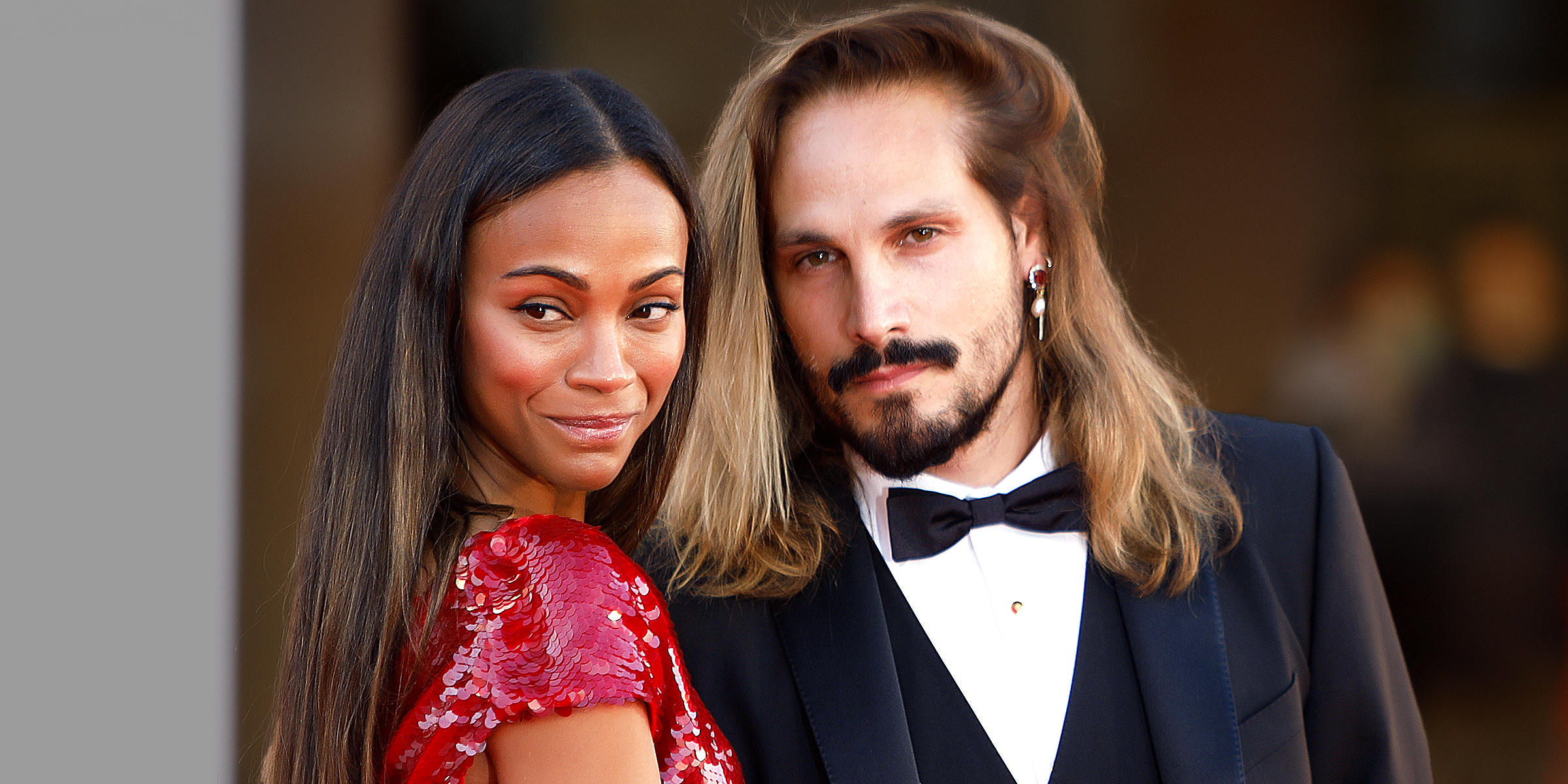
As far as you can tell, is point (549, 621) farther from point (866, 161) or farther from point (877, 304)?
point (866, 161)

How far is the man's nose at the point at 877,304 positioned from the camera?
2219 millimetres

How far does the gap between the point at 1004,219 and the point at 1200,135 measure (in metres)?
3.35

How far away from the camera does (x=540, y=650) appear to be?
56.8 inches

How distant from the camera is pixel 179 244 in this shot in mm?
3617

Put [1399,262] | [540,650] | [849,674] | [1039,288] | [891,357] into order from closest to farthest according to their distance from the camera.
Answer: [540,650] → [849,674] → [891,357] → [1039,288] → [1399,262]

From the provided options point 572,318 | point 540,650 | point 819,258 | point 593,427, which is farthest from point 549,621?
point 819,258

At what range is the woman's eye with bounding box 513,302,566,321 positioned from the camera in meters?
1.55

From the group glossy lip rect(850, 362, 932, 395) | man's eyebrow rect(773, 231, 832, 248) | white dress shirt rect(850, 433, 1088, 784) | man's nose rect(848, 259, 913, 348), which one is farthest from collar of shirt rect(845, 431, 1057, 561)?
man's eyebrow rect(773, 231, 832, 248)

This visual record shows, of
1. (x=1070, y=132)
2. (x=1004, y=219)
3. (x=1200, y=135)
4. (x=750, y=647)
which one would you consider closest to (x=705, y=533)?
(x=750, y=647)

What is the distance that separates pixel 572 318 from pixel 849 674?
0.90 m

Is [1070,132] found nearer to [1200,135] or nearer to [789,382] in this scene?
[789,382]

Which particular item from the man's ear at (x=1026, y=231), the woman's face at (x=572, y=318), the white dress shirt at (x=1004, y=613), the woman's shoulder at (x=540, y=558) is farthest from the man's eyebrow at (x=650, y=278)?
the man's ear at (x=1026, y=231)

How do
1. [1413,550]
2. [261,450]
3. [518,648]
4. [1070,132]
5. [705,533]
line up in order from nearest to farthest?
[518,648]
[705,533]
[1070,132]
[261,450]
[1413,550]

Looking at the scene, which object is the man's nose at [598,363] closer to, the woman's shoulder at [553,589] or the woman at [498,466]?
the woman at [498,466]
